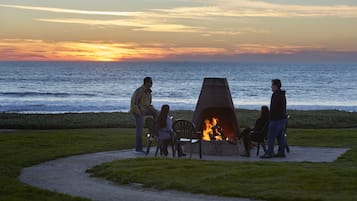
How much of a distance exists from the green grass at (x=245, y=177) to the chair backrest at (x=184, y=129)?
145 centimetres

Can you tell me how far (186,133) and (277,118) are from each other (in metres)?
2.08

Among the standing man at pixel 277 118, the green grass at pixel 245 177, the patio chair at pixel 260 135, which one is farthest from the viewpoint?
the patio chair at pixel 260 135

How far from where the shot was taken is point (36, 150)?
1605cm

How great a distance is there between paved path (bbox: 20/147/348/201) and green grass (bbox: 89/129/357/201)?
1.07 feet

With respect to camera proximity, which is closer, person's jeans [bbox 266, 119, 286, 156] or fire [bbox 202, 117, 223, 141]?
person's jeans [bbox 266, 119, 286, 156]

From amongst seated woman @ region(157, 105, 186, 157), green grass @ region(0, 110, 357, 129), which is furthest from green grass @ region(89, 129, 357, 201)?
green grass @ region(0, 110, 357, 129)

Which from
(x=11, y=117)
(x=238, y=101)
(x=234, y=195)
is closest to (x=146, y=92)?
(x=234, y=195)

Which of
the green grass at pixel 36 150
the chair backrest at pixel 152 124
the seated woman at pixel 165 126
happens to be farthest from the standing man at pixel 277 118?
the green grass at pixel 36 150

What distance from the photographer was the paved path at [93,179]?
998 cm

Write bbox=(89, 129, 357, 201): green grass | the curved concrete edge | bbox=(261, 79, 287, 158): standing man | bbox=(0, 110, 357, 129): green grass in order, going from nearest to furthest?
the curved concrete edge → bbox=(89, 129, 357, 201): green grass → bbox=(261, 79, 287, 158): standing man → bbox=(0, 110, 357, 129): green grass

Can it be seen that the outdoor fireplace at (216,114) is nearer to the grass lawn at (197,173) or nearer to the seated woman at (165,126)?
the seated woman at (165,126)

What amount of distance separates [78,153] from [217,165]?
4.05 metres

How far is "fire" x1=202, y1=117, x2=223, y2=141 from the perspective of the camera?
53.7 ft

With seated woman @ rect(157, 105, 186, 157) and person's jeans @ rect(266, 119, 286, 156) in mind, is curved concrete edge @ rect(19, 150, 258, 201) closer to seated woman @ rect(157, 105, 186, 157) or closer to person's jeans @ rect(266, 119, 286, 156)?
seated woman @ rect(157, 105, 186, 157)
